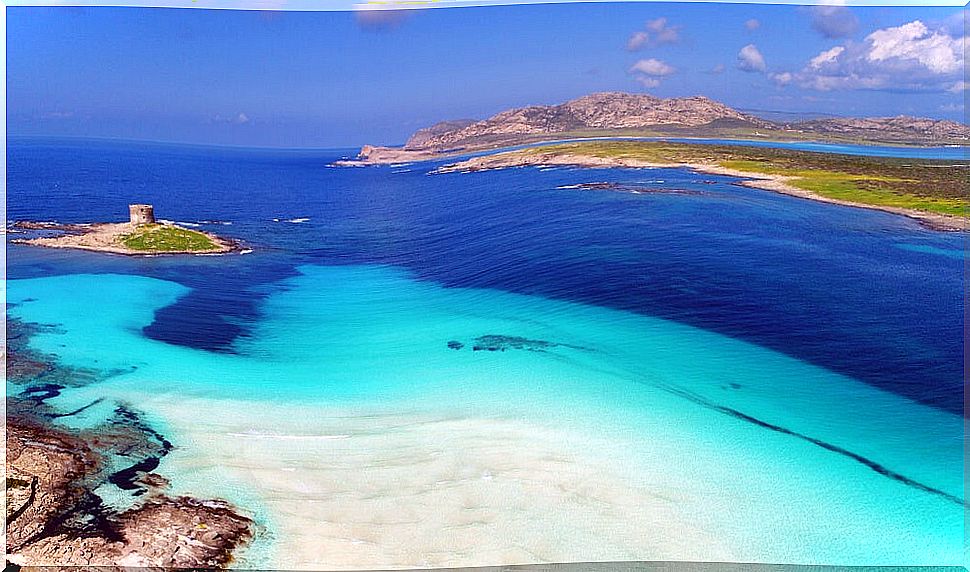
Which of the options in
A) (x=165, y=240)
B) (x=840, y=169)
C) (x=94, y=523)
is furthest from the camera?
(x=840, y=169)

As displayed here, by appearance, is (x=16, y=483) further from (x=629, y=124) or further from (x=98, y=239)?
(x=629, y=124)

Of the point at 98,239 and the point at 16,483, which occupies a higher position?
the point at 98,239

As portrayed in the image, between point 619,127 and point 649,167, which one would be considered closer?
point 649,167

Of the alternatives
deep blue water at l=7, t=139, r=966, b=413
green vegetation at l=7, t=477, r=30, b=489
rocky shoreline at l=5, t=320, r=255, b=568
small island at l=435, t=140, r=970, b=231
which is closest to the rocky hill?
small island at l=435, t=140, r=970, b=231

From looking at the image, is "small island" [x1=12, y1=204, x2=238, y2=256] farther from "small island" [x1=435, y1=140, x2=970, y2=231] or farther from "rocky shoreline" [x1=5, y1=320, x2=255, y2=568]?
"rocky shoreline" [x1=5, y1=320, x2=255, y2=568]

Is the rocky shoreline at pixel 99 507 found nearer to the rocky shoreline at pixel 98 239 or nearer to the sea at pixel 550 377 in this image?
the sea at pixel 550 377

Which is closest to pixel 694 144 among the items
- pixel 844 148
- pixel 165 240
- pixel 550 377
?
pixel 844 148
